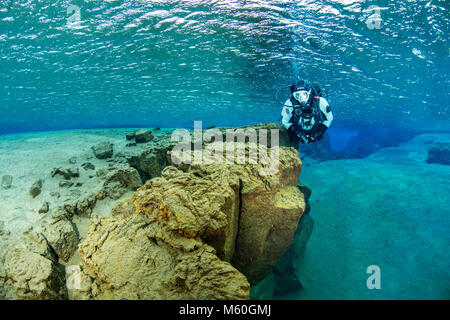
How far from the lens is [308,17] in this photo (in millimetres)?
7906

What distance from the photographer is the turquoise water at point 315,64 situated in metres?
7.61

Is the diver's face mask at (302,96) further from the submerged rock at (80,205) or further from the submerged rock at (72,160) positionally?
the submerged rock at (72,160)

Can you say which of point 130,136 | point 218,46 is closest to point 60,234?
point 130,136

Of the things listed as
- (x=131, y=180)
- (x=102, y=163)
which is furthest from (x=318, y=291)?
(x=102, y=163)

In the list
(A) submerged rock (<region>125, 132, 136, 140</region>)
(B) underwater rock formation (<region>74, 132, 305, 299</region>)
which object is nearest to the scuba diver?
(B) underwater rock formation (<region>74, 132, 305, 299</region>)

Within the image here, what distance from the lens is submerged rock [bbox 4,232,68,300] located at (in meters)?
2.48

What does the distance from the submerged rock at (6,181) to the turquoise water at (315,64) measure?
241 inches

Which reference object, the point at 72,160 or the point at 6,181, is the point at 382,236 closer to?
the point at 72,160

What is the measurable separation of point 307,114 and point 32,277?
7223 mm

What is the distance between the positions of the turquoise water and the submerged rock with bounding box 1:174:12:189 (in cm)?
613

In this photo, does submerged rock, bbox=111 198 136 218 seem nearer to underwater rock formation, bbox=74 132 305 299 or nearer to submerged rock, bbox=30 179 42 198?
underwater rock formation, bbox=74 132 305 299

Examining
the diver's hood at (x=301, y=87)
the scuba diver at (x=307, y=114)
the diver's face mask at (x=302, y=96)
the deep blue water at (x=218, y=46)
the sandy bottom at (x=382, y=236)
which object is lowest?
the sandy bottom at (x=382, y=236)

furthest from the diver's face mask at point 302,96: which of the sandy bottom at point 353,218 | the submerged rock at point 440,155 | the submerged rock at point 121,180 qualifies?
the submerged rock at point 440,155

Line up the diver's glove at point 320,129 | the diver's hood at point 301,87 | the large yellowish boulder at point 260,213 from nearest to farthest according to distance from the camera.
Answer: the large yellowish boulder at point 260,213 → the diver's glove at point 320,129 → the diver's hood at point 301,87
